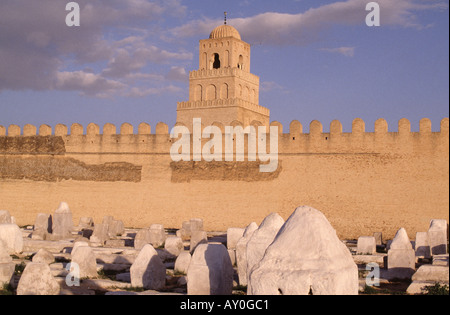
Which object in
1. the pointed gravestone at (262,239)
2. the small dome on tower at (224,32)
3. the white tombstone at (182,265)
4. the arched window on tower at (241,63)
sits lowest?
the white tombstone at (182,265)

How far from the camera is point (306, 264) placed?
5781mm

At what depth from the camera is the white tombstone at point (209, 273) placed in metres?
8.20

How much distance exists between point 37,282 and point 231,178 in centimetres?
1164

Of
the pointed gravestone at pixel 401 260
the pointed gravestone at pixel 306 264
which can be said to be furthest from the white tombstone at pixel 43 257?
the pointed gravestone at pixel 306 264

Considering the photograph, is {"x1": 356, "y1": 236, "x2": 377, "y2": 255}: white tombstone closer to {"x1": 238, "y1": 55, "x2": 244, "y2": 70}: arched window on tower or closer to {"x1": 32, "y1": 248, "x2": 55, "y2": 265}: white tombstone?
{"x1": 32, "y1": 248, "x2": 55, "y2": 265}: white tombstone

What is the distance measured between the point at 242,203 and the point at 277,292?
43.1 ft

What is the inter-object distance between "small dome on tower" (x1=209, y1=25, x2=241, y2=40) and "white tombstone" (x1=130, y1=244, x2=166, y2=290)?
24632 mm

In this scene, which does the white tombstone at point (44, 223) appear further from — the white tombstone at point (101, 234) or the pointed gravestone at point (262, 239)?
the pointed gravestone at point (262, 239)

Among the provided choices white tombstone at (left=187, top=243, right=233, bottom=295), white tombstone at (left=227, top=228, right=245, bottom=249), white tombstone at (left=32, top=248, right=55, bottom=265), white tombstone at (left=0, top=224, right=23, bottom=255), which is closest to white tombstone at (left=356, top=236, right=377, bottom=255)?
white tombstone at (left=227, top=228, right=245, bottom=249)

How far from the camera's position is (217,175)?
19375 mm

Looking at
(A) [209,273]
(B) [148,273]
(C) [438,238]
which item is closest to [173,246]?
(B) [148,273]

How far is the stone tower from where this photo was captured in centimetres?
3231
